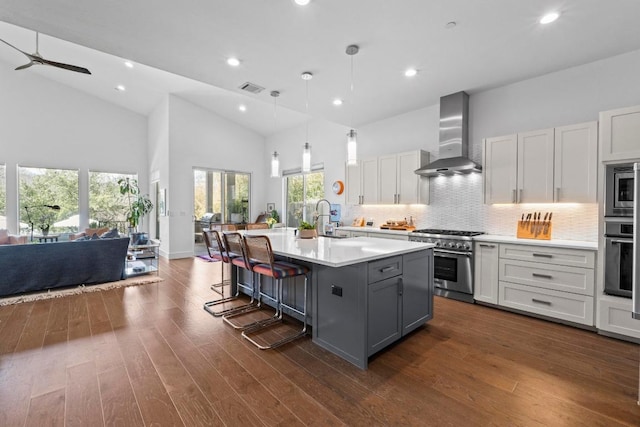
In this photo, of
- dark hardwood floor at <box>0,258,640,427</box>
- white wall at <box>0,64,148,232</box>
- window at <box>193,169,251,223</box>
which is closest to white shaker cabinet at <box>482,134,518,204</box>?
dark hardwood floor at <box>0,258,640,427</box>

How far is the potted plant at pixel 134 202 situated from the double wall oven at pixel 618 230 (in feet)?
29.0

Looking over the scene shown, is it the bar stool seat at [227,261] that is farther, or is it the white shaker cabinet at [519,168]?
the white shaker cabinet at [519,168]

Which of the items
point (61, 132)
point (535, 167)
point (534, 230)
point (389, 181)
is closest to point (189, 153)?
point (61, 132)

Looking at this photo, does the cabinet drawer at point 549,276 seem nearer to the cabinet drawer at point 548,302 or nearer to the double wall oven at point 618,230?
the cabinet drawer at point 548,302

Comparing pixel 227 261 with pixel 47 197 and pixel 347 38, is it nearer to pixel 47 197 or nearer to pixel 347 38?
pixel 347 38

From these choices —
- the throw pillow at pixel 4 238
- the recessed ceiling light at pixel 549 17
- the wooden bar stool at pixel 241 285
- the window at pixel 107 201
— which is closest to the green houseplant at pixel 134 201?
the window at pixel 107 201

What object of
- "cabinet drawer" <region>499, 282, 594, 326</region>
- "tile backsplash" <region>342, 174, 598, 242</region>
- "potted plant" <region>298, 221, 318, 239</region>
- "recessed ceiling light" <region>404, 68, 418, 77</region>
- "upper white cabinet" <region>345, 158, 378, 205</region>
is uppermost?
"recessed ceiling light" <region>404, 68, 418, 77</region>

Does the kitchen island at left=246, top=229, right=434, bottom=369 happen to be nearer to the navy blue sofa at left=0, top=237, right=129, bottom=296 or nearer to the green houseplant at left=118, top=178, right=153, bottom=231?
the navy blue sofa at left=0, top=237, right=129, bottom=296

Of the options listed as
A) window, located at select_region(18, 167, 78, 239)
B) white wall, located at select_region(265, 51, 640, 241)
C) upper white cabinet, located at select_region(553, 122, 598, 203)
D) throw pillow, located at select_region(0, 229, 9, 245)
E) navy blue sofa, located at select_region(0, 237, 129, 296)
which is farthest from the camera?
window, located at select_region(18, 167, 78, 239)

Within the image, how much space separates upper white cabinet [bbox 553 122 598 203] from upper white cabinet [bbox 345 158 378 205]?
2483 millimetres

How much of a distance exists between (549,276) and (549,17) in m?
2.47

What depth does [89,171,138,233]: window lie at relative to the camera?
7562mm

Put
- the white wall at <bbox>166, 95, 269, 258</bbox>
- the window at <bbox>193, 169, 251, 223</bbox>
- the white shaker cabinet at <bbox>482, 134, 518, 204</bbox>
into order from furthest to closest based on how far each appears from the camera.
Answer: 1. the window at <bbox>193, 169, 251, 223</bbox>
2. the white wall at <bbox>166, 95, 269, 258</bbox>
3. the white shaker cabinet at <bbox>482, 134, 518, 204</bbox>

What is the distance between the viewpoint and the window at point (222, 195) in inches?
289
